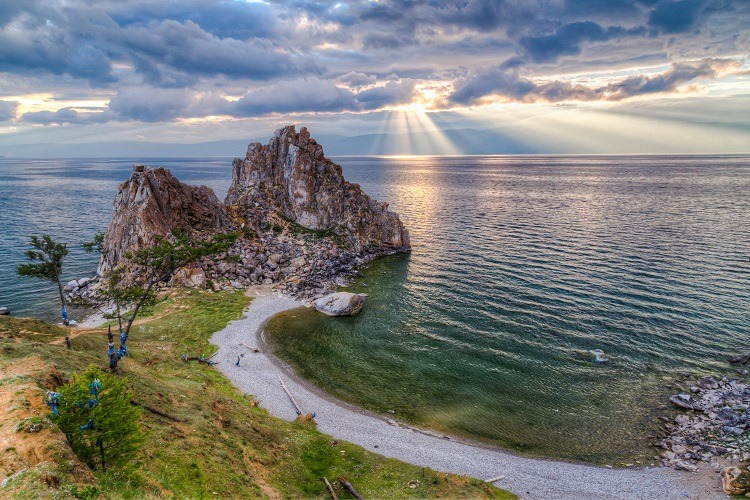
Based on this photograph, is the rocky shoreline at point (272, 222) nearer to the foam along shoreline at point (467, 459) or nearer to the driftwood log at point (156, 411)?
the foam along shoreline at point (467, 459)

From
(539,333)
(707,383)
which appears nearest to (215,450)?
(539,333)

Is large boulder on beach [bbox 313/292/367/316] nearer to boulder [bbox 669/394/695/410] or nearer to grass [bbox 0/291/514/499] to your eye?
grass [bbox 0/291/514/499]

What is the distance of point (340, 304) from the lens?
60812 mm

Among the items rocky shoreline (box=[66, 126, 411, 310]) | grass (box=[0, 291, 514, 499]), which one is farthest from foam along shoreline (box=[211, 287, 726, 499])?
rocky shoreline (box=[66, 126, 411, 310])

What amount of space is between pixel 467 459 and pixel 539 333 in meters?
24.9

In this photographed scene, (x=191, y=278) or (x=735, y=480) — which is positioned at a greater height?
(x=191, y=278)

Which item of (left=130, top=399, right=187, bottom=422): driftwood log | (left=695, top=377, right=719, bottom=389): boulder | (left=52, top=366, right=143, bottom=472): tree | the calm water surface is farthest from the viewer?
(left=695, top=377, right=719, bottom=389): boulder

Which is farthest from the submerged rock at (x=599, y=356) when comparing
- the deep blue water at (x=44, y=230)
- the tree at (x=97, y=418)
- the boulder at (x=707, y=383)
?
the deep blue water at (x=44, y=230)

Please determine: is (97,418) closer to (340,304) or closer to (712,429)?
(340,304)

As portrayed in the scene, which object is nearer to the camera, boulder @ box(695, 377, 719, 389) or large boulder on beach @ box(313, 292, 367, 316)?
boulder @ box(695, 377, 719, 389)

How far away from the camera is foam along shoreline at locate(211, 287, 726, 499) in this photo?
29.2m

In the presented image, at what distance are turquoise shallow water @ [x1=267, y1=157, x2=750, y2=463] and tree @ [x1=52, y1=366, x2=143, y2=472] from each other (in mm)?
25283

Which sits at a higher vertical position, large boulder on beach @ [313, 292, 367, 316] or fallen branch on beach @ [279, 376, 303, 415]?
large boulder on beach @ [313, 292, 367, 316]

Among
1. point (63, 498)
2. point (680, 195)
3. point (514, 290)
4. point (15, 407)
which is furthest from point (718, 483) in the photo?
point (680, 195)
